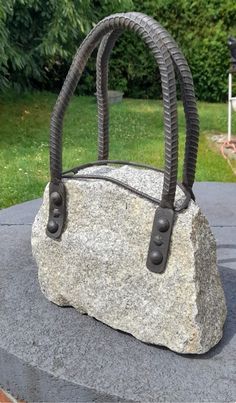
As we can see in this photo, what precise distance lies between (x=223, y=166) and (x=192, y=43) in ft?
16.0

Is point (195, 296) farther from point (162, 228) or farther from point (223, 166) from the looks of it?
point (223, 166)

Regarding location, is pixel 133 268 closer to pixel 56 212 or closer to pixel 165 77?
pixel 56 212

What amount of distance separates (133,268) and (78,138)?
6.01 metres

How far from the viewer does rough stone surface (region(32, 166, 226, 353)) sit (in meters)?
2.00

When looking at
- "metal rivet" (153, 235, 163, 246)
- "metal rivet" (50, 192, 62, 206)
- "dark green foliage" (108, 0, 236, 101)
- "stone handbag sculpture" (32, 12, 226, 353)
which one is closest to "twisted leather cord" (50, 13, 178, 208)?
"stone handbag sculpture" (32, 12, 226, 353)

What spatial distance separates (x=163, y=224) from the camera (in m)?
2.00

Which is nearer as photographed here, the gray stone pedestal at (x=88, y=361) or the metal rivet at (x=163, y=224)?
the gray stone pedestal at (x=88, y=361)

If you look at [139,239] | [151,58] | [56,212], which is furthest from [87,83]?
[139,239]

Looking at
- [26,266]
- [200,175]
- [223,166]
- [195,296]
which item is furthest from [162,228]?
[223,166]

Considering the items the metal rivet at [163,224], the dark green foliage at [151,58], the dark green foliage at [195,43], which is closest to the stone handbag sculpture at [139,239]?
the metal rivet at [163,224]

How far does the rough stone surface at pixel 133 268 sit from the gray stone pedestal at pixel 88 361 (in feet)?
0.17

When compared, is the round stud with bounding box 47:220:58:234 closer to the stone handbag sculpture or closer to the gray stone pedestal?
the stone handbag sculpture

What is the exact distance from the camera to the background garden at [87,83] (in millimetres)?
6984

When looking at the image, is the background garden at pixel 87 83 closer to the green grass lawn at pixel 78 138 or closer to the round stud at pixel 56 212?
the green grass lawn at pixel 78 138
